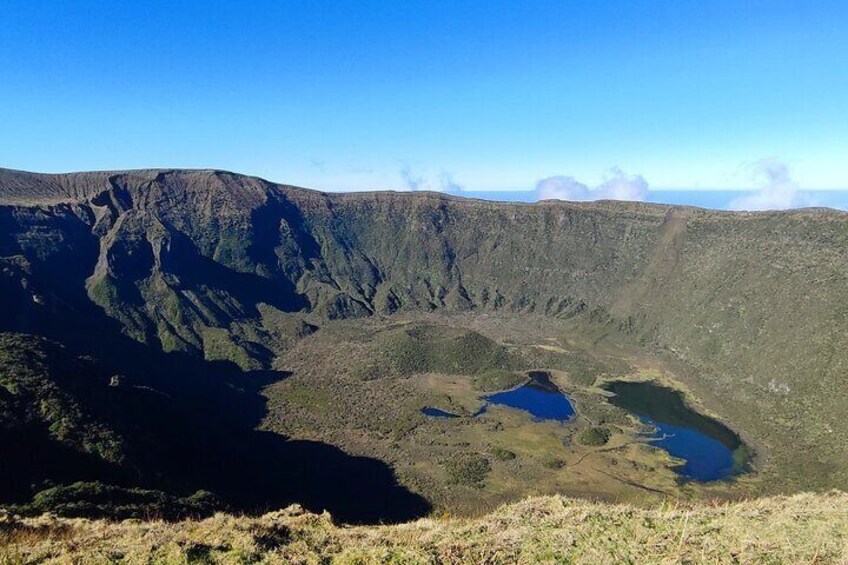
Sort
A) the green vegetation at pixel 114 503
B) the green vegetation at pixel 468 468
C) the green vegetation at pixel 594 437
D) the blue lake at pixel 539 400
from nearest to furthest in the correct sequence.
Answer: the green vegetation at pixel 114 503 < the green vegetation at pixel 468 468 < the green vegetation at pixel 594 437 < the blue lake at pixel 539 400

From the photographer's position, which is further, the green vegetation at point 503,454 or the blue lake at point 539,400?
the blue lake at point 539,400

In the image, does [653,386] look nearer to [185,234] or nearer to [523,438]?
[523,438]

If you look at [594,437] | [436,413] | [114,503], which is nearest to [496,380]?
[436,413]

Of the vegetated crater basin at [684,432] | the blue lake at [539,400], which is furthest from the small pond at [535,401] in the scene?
the vegetated crater basin at [684,432]

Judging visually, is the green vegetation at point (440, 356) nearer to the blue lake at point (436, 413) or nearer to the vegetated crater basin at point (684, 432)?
the blue lake at point (436, 413)

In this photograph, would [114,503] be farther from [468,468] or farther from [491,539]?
[468,468]

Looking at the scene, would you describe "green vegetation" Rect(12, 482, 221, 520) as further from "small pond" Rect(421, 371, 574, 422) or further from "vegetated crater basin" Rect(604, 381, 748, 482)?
"vegetated crater basin" Rect(604, 381, 748, 482)

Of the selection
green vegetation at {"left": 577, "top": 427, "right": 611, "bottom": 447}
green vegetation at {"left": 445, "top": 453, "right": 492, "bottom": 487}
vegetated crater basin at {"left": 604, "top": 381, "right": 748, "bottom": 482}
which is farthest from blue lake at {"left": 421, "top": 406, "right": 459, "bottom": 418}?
vegetated crater basin at {"left": 604, "top": 381, "right": 748, "bottom": 482}
